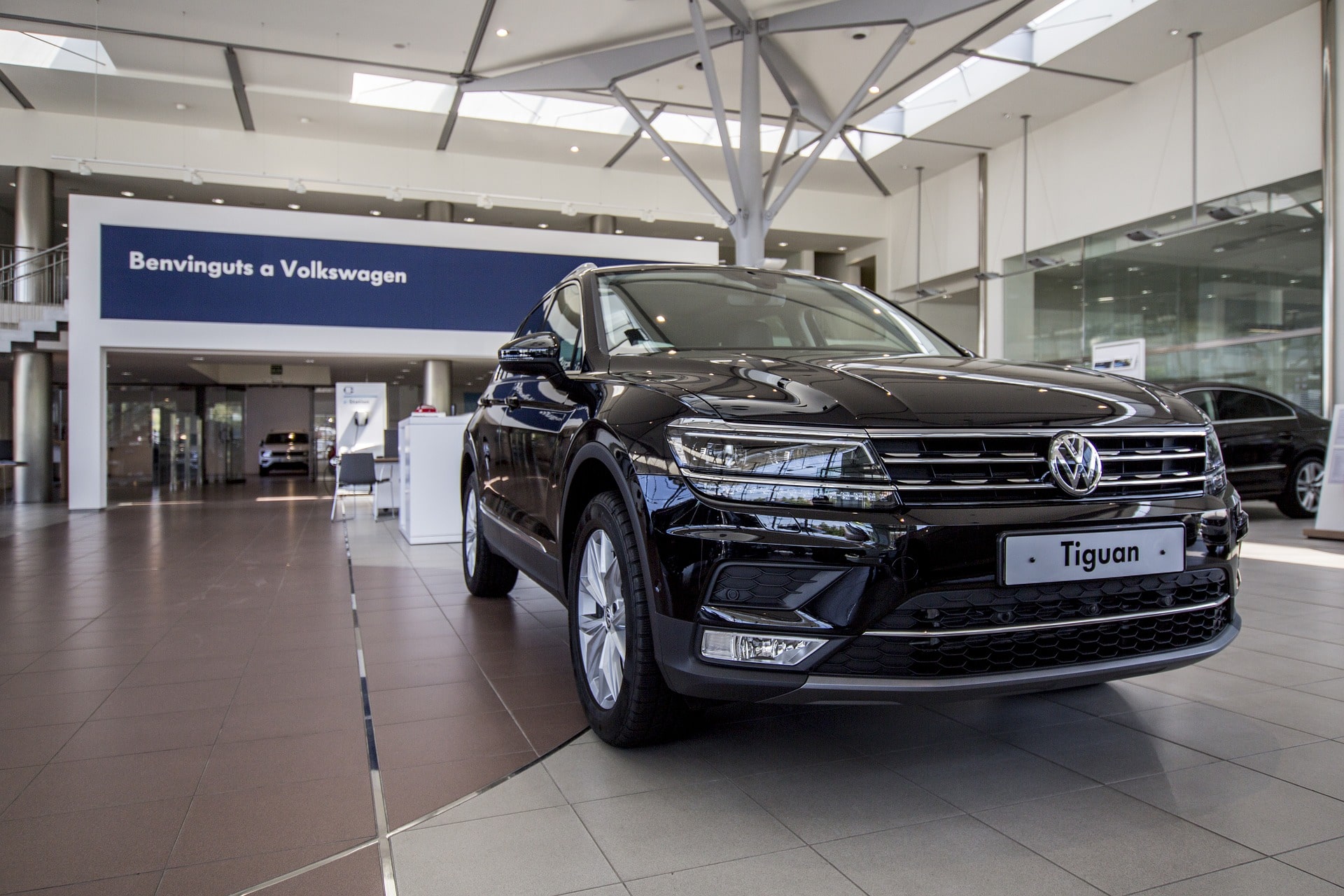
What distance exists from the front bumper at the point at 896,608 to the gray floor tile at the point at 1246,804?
34 cm

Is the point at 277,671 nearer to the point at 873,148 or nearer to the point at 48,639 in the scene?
the point at 48,639

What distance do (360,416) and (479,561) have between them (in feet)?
37.2

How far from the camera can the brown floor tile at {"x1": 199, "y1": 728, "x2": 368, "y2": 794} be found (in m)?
2.37

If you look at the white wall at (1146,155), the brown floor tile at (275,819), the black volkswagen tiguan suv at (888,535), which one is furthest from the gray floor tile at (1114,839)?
the white wall at (1146,155)

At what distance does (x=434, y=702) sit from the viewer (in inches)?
120

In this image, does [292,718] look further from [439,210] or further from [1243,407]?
[439,210]

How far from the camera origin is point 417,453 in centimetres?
804

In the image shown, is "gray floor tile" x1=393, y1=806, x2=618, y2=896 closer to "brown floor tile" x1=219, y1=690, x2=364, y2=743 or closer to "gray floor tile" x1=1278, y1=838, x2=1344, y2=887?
"brown floor tile" x1=219, y1=690, x2=364, y2=743

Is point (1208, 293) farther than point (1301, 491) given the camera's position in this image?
Yes

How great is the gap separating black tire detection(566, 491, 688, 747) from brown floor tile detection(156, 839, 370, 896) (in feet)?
2.25

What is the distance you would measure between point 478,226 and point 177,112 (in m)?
6.66

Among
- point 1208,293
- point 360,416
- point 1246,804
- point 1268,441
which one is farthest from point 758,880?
point 360,416

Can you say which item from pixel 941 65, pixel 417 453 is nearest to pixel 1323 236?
pixel 941 65

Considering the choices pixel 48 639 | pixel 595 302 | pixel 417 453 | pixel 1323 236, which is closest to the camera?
pixel 595 302
